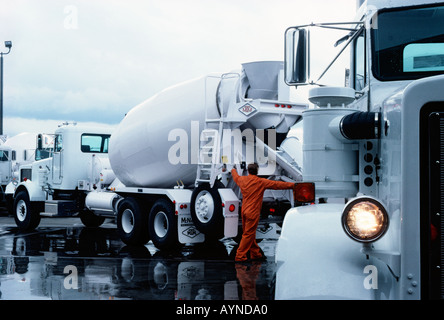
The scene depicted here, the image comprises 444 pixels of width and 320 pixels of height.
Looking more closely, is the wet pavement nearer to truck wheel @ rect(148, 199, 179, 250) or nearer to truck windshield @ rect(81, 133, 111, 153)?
truck wheel @ rect(148, 199, 179, 250)

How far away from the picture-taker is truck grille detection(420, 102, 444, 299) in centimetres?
343

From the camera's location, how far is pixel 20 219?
17.7m

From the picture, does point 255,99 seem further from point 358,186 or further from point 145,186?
point 358,186

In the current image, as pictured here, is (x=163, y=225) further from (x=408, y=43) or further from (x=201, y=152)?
(x=408, y=43)

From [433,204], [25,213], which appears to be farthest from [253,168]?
[25,213]

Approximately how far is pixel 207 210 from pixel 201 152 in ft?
3.80

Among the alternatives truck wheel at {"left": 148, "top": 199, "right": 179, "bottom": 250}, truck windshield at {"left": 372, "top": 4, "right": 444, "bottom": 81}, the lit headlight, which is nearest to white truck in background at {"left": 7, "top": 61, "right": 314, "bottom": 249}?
truck wheel at {"left": 148, "top": 199, "right": 179, "bottom": 250}

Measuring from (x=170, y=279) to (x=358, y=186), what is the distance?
15.9 feet

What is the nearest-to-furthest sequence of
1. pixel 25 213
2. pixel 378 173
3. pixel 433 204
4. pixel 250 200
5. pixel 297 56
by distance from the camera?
1. pixel 433 204
2. pixel 378 173
3. pixel 297 56
4. pixel 250 200
5. pixel 25 213

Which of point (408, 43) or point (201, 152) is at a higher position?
point (408, 43)

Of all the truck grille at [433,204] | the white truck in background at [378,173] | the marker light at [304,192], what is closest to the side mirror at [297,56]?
the white truck in background at [378,173]

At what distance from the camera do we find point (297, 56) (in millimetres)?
5340

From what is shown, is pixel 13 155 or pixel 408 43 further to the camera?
pixel 13 155

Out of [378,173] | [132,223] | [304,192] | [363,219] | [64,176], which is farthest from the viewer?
[64,176]
